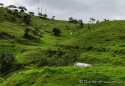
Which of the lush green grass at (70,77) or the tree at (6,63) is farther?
the tree at (6,63)

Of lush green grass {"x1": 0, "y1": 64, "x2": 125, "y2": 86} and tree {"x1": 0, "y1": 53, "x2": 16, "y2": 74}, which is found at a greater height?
lush green grass {"x1": 0, "y1": 64, "x2": 125, "y2": 86}

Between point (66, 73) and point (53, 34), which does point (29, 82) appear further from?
point (53, 34)

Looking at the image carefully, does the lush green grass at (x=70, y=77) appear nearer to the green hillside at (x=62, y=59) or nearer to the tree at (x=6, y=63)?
the green hillside at (x=62, y=59)

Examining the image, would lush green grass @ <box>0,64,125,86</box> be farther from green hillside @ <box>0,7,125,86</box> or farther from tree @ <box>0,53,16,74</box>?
tree @ <box>0,53,16,74</box>

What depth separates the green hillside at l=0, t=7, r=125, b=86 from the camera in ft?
122

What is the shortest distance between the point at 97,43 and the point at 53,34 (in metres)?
53.6

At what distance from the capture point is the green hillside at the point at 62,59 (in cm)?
3725

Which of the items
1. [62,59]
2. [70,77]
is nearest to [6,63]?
[62,59]

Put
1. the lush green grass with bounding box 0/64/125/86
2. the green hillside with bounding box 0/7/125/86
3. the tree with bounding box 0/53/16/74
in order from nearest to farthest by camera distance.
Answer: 1. the lush green grass with bounding box 0/64/125/86
2. the green hillside with bounding box 0/7/125/86
3. the tree with bounding box 0/53/16/74

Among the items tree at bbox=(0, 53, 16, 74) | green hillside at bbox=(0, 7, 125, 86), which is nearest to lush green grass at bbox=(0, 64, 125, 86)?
green hillside at bbox=(0, 7, 125, 86)

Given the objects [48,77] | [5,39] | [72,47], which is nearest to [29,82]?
[48,77]

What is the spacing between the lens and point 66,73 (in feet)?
130

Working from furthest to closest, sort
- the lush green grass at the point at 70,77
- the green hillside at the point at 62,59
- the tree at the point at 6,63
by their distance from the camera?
the tree at the point at 6,63 → the green hillside at the point at 62,59 → the lush green grass at the point at 70,77

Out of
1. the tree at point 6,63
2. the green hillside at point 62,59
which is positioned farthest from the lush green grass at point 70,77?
the tree at point 6,63
